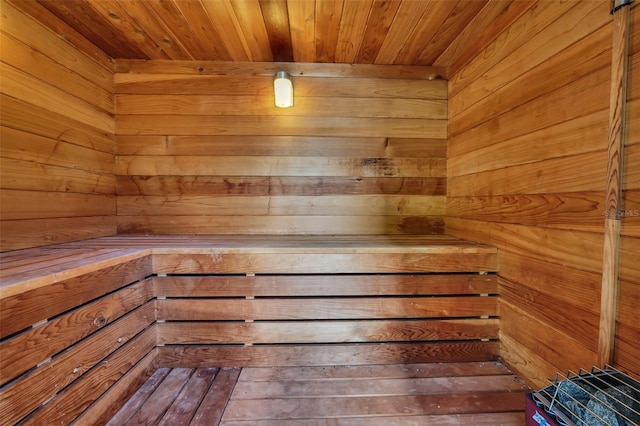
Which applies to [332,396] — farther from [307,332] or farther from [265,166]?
[265,166]

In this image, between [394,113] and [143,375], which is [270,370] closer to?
[143,375]

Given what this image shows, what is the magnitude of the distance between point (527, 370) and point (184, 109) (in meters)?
2.56

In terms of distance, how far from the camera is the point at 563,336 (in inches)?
45.3

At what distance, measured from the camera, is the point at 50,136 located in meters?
1.51

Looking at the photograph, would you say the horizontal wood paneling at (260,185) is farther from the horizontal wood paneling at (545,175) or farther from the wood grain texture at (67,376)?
the wood grain texture at (67,376)

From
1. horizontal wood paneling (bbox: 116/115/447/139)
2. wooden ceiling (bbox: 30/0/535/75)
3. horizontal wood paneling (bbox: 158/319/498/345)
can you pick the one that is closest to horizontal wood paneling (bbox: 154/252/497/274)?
horizontal wood paneling (bbox: 158/319/498/345)

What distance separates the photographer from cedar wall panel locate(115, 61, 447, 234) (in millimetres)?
1979

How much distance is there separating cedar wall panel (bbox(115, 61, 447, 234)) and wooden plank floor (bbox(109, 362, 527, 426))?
93cm

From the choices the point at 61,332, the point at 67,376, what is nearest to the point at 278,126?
the point at 61,332

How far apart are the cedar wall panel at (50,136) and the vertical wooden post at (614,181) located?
246 cm

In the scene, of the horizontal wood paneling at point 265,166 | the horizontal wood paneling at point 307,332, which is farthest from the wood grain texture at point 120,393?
the horizontal wood paneling at point 265,166

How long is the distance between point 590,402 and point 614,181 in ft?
2.27

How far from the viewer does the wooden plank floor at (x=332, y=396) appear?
1165 mm

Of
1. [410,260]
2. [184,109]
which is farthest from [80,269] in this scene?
[410,260]
